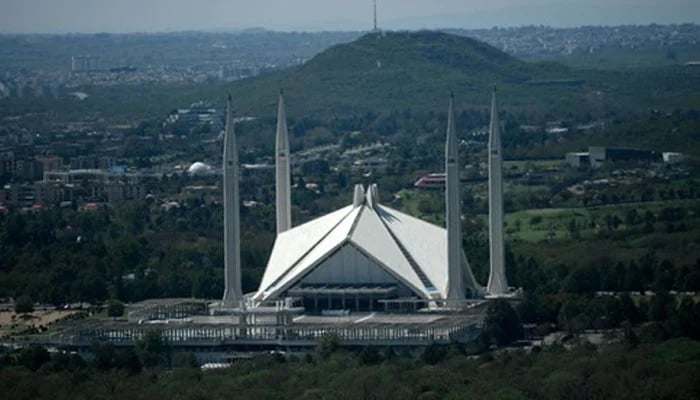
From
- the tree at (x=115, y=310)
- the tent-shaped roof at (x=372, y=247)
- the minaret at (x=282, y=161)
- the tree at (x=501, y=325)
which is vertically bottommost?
the tree at (x=115, y=310)

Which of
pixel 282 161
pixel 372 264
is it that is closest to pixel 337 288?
pixel 372 264

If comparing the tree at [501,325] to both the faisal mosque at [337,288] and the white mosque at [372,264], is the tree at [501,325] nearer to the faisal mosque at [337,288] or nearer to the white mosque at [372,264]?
the faisal mosque at [337,288]

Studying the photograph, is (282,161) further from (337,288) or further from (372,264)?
(337,288)

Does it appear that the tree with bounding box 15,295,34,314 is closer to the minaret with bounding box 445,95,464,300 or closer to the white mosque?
the white mosque

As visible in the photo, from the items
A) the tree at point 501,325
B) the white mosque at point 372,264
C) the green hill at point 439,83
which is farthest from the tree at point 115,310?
the green hill at point 439,83

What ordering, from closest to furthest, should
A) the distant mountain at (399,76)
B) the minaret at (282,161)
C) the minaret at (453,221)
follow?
the minaret at (453,221)
the minaret at (282,161)
the distant mountain at (399,76)

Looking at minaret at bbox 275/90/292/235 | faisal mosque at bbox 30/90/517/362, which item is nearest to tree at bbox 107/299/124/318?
faisal mosque at bbox 30/90/517/362

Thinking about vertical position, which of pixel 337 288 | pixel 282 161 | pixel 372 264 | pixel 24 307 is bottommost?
pixel 24 307
